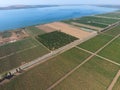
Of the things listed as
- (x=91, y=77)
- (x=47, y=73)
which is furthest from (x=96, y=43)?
(x=47, y=73)

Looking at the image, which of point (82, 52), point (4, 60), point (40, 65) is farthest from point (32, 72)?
point (82, 52)

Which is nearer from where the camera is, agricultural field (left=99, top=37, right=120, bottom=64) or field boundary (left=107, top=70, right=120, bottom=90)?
field boundary (left=107, top=70, right=120, bottom=90)

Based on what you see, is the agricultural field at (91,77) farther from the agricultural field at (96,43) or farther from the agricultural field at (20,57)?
the agricultural field at (20,57)

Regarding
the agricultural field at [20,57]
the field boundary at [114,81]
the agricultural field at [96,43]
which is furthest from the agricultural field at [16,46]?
the field boundary at [114,81]

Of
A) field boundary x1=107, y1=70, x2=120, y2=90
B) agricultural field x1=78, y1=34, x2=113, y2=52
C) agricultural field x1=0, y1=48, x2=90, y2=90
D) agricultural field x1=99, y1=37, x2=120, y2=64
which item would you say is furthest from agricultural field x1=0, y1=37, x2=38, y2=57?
field boundary x1=107, y1=70, x2=120, y2=90

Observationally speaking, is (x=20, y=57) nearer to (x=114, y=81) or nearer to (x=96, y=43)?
(x=114, y=81)

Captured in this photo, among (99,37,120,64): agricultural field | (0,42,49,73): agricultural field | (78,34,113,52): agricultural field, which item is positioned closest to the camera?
(0,42,49,73): agricultural field

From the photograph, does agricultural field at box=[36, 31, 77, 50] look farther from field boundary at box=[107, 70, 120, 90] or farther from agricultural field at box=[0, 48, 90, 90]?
field boundary at box=[107, 70, 120, 90]

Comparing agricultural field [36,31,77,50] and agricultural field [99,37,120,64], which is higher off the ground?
agricultural field [36,31,77,50]

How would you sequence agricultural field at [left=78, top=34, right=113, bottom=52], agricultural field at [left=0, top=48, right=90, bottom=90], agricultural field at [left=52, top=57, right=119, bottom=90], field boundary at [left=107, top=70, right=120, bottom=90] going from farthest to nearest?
1. agricultural field at [left=78, top=34, right=113, bottom=52]
2. agricultural field at [left=0, top=48, right=90, bottom=90]
3. agricultural field at [left=52, top=57, right=119, bottom=90]
4. field boundary at [left=107, top=70, right=120, bottom=90]
